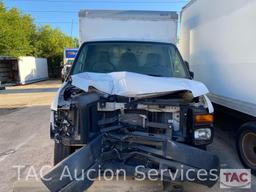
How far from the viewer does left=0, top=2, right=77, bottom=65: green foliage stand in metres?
24.7

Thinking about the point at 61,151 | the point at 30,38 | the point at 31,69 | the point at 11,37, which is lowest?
the point at 61,151

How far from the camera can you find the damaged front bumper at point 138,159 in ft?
9.62

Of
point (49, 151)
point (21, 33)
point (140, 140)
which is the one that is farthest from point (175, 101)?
point (21, 33)

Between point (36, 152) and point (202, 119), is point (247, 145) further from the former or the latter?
point (36, 152)

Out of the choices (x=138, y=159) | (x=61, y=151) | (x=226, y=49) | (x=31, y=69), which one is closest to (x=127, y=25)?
(x=226, y=49)

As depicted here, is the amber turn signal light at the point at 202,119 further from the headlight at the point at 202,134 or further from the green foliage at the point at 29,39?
the green foliage at the point at 29,39

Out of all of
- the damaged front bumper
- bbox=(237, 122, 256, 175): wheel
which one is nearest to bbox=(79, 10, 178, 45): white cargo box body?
bbox=(237, 122, 256, 175): wheel

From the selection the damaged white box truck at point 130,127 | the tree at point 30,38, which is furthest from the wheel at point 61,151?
the tree at point 30,38

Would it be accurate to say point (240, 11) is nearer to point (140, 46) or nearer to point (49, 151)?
point (140, 46)

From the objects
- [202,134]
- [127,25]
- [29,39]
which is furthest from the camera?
[29,39]

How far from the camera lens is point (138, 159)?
312cm

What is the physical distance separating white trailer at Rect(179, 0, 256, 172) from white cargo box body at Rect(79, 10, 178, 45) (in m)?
0.80

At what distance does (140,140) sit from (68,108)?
0.93 m

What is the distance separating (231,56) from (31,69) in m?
24.4
